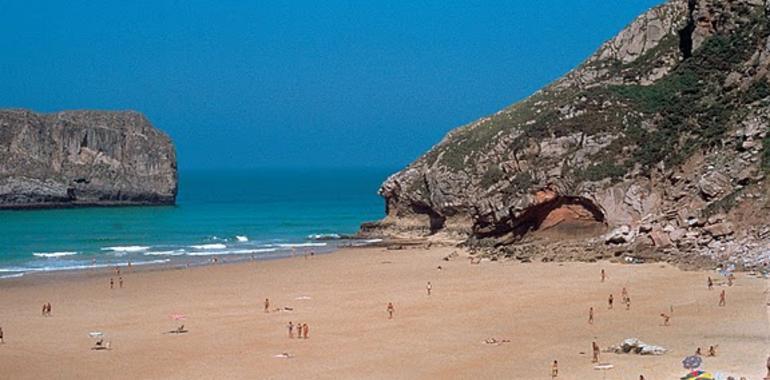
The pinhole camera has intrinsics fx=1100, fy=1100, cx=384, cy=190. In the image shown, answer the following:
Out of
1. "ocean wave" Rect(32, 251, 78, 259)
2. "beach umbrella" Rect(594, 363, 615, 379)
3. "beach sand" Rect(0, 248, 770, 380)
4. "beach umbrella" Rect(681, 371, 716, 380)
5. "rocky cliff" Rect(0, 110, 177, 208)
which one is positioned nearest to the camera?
"beach umbrella" Rect(681, 371, 716, 380)

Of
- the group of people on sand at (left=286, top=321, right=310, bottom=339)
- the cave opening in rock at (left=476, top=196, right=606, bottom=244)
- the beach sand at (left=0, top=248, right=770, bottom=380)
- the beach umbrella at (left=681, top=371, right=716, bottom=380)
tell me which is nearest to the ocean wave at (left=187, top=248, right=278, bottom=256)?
the beach sand at (left=0, top=248, right=770, bottom=380)

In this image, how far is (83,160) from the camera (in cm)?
12569

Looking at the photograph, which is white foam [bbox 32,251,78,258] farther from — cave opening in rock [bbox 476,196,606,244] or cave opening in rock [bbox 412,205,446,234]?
cave opening in rock [bbox 476,196,606,244]

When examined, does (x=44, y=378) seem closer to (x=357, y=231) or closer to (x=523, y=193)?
(x=523, y=193)

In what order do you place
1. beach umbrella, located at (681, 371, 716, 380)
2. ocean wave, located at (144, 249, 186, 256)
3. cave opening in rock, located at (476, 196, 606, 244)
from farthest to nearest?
ocean wave, located at (144, 249, 186, 256) < cave opening in rock, located at (476, 196, 606, 244) < beach umbrella, located at (681, 371, 716, 380)

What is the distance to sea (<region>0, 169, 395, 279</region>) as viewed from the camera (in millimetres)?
62494

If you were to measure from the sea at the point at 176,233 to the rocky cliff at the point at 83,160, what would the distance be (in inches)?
169

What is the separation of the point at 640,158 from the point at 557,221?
535cm

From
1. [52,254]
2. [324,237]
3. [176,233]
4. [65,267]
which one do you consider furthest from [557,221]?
[176,233]

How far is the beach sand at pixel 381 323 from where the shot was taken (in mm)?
28141

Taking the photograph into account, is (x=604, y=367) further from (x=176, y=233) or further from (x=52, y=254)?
(x=176, y=233)

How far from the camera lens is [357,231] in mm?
81375

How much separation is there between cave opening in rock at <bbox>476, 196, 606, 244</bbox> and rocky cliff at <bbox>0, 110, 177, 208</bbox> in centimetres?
7322

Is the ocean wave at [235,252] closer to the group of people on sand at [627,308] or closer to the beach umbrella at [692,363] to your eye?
the group of people on sand at [627,308]
